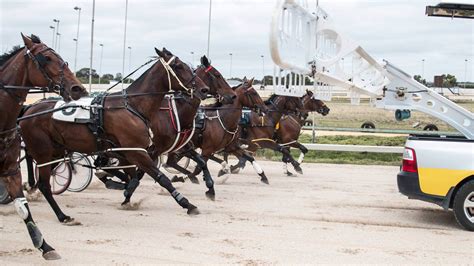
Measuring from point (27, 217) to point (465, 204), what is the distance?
18.7ft

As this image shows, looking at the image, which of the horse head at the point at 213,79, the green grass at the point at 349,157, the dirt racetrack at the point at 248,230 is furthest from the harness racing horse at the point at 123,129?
the green grass at the point at 349,157

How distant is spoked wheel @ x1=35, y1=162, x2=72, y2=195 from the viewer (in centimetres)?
1086

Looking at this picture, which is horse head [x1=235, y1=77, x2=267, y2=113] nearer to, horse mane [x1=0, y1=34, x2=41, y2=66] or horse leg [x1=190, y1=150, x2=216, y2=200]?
horse leg [x1=190, y1=150, x2=216, y2=200]

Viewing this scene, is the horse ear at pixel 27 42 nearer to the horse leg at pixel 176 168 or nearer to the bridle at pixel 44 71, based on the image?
the bridle at pixel 44 71

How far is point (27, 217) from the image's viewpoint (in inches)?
246

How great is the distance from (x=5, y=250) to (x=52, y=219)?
6.34 ft

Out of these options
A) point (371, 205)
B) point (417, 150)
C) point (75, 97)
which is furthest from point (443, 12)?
point (75, 97)

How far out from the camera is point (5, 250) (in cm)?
674

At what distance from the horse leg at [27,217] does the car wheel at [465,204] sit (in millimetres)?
5322

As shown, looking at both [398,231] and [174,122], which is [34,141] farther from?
[398,231]

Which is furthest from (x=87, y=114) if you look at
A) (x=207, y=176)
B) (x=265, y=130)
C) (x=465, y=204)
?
(x=265, y=130)

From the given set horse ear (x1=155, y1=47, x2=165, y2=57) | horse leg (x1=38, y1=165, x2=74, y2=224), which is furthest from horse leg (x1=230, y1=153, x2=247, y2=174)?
horse leg (x1=38, y1=165, x2=74, y2=224)

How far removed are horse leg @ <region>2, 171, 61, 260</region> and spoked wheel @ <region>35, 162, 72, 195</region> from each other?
447 centimetres

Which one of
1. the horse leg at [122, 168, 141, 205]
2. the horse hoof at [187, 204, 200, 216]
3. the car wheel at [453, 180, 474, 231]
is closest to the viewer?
the car wheel at [453, 180, 474, 231]
